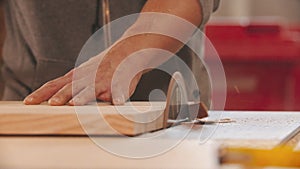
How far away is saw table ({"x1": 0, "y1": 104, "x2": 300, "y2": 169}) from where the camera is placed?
19.9 inches

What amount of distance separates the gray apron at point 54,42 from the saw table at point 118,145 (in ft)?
1.84

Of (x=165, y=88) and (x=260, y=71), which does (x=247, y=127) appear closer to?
(x=165, y=88)

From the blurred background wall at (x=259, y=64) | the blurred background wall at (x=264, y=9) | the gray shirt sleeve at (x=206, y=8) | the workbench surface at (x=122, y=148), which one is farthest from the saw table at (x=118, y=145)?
the blurred background wall at (x=264, y=9)

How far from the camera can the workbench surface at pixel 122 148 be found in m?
0.50

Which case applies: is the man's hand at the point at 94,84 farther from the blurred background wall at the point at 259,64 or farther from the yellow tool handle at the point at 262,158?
the blurred background wall at the point at 259,64

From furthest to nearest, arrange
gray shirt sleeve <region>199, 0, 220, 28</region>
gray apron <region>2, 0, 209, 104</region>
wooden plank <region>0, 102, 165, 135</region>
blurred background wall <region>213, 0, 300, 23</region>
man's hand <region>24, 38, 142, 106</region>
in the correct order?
blurred background wall <region>213, 0, 300, 23</region> → gray apron <region>2, 0, 209, 104</region> → gray shirt sleeve <region>199, 0, 220, 28</region> → man's hand <region>24, 38, 142, 106</region> → wooden plank <region>0, 102, 165, 135</region>

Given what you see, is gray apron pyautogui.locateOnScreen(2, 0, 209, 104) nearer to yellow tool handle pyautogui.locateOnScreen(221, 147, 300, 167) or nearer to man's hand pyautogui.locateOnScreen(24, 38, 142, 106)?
man's hand pyautogui.locateOnScreen(24, 38, 142, 106)

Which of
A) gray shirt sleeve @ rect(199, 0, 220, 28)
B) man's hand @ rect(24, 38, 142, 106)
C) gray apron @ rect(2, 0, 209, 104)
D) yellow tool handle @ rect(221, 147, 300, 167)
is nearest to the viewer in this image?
yellow tool handle @ rect(221, 147, 300, 167)

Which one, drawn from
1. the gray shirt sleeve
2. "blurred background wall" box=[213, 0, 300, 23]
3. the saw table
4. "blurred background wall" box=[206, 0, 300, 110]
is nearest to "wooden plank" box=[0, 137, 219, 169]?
the saw table

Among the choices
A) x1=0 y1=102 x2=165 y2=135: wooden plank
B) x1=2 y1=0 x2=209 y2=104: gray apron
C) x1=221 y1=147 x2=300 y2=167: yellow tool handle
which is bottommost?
x1=2 y1=0 x2=209 y2=104: gray apron

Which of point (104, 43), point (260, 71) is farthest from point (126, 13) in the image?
point (260, 71)

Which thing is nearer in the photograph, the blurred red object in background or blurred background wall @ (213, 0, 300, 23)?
the blurred red object in background

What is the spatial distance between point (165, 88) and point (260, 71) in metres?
1.10

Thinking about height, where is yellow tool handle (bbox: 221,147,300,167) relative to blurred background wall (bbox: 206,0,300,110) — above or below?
above
